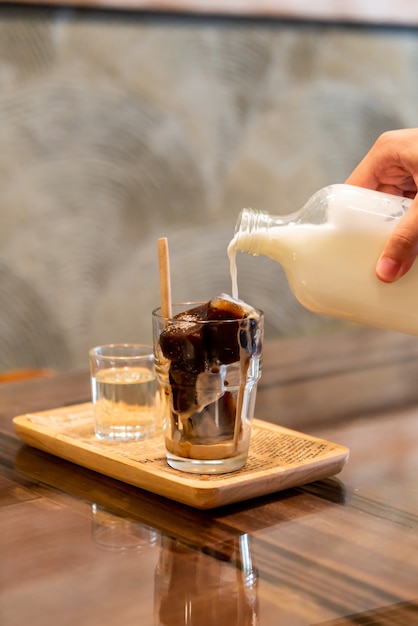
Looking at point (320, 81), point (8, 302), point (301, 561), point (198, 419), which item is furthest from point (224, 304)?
point (320, 81)

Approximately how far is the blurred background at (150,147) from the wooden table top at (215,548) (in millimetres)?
1474

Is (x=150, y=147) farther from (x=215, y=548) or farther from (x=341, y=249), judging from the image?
(x=215, y=548)

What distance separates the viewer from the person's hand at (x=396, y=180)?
793mm

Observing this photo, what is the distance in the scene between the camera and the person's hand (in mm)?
793

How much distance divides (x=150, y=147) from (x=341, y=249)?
1.77 meters

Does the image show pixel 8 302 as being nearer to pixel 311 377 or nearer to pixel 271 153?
pixel 271 153

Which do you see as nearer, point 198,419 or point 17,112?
point 198,419

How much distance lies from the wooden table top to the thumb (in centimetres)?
18

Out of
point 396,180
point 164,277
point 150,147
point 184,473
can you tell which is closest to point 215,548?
point 184,473

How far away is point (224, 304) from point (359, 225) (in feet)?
0.50

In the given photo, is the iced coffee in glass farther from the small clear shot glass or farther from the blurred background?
the blurred background

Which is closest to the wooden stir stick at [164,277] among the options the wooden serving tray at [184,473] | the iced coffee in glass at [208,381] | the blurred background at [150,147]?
the iced coffee in glass at [208,381]

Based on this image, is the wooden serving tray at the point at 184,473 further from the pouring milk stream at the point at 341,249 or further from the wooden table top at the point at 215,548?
the pouring milk stream at the point at 341,249

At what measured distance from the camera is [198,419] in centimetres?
78
